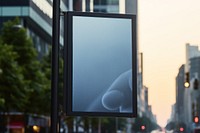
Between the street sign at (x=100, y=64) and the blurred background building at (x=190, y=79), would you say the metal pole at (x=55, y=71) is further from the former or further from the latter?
the blurred background building at (x=190, y=79)

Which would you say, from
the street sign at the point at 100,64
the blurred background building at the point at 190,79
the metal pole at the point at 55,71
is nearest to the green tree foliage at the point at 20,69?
the blurred background building at the point at 190,79

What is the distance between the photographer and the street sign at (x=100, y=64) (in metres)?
7.09

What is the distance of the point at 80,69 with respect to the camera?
7.16 m

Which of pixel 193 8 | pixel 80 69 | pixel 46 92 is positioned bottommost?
pixel 46 92

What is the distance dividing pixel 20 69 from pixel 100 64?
34920 millimetres

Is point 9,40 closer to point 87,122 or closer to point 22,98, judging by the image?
point 22,98

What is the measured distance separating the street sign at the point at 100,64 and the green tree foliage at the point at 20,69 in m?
32.7

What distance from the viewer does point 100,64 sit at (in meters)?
7.20

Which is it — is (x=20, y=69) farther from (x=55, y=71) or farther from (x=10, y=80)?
(x=55, y=71)

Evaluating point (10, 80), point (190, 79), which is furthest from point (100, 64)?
point (190, 79)

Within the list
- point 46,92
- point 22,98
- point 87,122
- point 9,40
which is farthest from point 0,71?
point 87,122

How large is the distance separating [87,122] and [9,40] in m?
44.2

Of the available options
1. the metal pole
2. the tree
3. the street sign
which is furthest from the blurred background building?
the tree

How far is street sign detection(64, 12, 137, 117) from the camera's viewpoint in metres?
7.09
